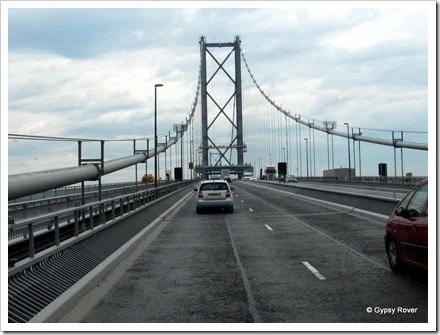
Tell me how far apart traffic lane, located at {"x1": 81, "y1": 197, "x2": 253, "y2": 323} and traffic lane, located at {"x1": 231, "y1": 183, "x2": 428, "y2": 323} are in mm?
382

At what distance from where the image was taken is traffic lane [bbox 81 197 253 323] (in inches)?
281

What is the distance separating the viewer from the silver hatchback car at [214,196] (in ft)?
87.6

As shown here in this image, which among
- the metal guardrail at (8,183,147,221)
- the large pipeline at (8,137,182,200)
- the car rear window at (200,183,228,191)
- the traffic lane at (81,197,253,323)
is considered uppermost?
the large pipeline at (8,137,182,200)

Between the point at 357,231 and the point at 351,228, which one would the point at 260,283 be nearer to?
the point at 357,231

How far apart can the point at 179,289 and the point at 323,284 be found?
2.26 meters

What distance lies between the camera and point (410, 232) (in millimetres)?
8594

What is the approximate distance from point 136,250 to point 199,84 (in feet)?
343

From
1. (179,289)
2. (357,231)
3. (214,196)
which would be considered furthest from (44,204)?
(179,289)

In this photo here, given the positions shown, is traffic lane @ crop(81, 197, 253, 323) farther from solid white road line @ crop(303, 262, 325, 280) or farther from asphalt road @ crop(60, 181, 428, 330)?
solid white road line @ crop(303, 262, 325, 280)

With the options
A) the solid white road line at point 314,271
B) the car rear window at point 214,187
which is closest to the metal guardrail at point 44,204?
the car rear window at point 214,187

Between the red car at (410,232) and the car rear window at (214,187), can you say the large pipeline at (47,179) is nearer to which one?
the red car at (410,232)

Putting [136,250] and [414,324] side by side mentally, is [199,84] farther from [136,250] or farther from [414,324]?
[414,324]

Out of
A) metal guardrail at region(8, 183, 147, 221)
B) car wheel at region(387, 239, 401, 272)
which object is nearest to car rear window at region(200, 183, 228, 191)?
metal guardrail at region(8, 183, 147, 221)

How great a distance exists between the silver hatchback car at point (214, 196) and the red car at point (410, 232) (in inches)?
667
